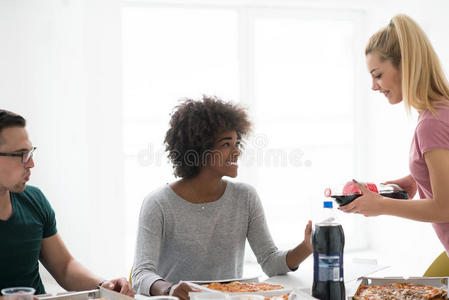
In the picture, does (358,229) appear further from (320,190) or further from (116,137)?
(116,137)

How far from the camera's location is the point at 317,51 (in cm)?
520

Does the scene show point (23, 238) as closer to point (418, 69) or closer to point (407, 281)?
point (407, 281)

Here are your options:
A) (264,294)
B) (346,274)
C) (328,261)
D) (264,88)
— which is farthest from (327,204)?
(264,88)

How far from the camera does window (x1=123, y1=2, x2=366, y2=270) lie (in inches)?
185

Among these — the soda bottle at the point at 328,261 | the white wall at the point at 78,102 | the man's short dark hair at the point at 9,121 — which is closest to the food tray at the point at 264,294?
the soda bottle at the point at 328,261

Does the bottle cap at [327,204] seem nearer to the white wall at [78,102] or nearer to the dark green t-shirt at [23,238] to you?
the dark green t-shirt at [23,238]

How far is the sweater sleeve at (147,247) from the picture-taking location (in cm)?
171

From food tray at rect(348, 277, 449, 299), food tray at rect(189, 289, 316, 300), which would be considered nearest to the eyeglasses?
food tray at rect(189, 289, 316, 300)

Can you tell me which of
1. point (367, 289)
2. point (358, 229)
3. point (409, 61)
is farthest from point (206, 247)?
point (358, 229)

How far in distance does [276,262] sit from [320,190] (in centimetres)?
339

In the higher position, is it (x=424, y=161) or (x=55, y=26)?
(x=55, y=26)

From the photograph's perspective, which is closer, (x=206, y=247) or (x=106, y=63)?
(x=206, y=247)

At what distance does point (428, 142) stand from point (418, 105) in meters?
0.14

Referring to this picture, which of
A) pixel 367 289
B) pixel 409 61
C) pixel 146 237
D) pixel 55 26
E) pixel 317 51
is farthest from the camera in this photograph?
pixel 317 51
